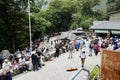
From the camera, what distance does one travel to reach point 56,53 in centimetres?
2950

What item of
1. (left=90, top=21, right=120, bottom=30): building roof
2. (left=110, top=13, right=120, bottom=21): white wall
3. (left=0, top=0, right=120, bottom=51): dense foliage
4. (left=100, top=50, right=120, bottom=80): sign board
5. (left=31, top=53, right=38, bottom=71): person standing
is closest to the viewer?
(left=100, top=50, right=120, bottom=80): sign board

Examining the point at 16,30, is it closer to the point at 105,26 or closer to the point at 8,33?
the point at 8,33

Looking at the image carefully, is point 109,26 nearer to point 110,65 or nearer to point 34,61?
point 34,61

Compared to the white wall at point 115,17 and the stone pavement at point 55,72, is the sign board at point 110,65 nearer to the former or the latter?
the stone pavement at point 55,72

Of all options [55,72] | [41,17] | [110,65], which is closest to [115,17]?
[41,17]

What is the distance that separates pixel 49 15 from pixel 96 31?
2532 cm

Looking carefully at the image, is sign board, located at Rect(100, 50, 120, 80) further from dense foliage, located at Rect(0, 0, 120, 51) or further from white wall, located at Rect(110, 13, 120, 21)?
white wall, located at Rect(110, 13, 120, 21)

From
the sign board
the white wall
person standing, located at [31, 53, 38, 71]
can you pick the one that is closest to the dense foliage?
the white wall

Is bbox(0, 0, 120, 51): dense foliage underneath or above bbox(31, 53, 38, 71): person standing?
above

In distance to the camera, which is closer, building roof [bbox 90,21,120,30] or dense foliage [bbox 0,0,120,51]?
dense foliage [bbox 0,0,120,51]

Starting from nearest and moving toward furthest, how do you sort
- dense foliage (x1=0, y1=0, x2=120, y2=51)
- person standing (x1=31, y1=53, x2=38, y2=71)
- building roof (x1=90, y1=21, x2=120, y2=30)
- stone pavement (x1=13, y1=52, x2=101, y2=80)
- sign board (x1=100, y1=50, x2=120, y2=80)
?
sign board (x1=100, y1=50, x2=120, y2=80), stone pavement (x1=13, y1=52, x2=101, y2=80), person standing (x1=31, y1=53, x2=38, y2=71), dense foliage (x1=0, y1=0, x2=120, y2=51), building roof (x1=90, y1=21, x2=120, y2=30)

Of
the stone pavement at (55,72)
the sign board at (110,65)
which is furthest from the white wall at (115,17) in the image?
the sign board at (110,65)

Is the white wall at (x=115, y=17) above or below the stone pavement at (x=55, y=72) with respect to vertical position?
above

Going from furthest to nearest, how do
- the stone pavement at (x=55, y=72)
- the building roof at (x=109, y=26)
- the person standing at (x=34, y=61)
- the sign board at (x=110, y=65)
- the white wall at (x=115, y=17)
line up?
1. the white wall at (x=115, y=17)
2. the building roof at (x=109, y=26)
3. the person standing at (x=34, y=61)
4. the stone pavement at (x=55, y=72)
5. the sign board at (x=110, y=65)
